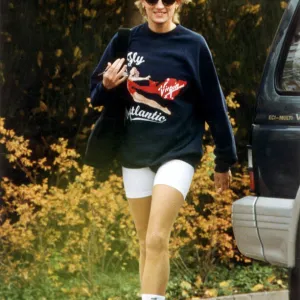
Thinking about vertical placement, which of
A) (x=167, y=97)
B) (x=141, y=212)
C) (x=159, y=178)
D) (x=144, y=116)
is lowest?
(x=141, y=212)

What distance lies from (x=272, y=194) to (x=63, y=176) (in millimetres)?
2839

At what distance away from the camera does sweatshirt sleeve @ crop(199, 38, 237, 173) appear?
6809 millimetres

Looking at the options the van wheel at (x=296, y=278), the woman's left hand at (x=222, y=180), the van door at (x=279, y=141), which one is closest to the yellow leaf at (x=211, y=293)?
the van door at (x=279, y=141)

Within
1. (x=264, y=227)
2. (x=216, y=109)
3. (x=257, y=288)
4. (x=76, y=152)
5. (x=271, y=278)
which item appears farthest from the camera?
(x=76, y=152)

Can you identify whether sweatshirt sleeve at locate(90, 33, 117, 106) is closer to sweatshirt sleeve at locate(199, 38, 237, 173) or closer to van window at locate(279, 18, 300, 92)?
sweatshirt sleeve at locate(199, 38, 237, 173)

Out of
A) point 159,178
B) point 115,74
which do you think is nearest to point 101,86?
point 115,74

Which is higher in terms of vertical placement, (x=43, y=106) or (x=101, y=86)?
(x=101, y=86)

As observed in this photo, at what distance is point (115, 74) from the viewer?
6793 millimetres

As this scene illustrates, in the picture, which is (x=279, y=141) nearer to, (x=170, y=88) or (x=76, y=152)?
(x=170, y=88)

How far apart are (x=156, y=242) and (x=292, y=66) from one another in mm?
1457

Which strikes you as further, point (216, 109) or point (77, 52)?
point (77, 52)

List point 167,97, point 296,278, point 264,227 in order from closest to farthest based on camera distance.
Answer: point 296,278
point 167,97
point 264,227

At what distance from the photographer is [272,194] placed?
715 cm

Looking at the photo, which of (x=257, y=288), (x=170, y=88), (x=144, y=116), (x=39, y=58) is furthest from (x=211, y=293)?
(x=170, y=88)
